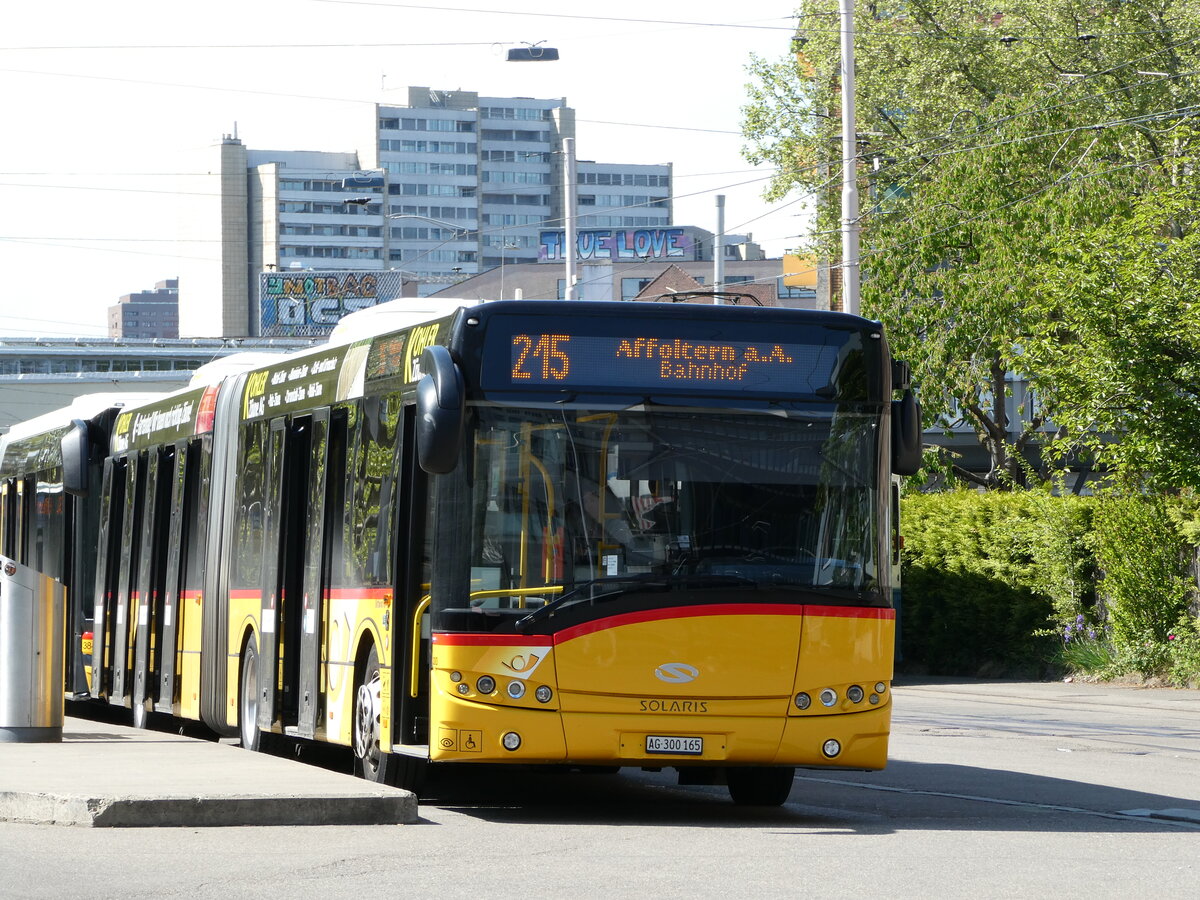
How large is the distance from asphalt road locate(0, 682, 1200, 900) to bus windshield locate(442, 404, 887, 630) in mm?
1337

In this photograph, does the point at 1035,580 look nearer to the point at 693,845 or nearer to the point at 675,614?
the point at 675,614

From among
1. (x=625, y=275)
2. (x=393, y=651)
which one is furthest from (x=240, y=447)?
(x=625, y=275)

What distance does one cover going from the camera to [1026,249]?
33469mm

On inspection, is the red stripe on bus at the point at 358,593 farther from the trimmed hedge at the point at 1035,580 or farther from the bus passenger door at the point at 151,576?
the trimmed hedge at the point at 1035,580

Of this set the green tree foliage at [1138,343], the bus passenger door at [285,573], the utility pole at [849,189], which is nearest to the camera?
the bus passenger door at [285,573]

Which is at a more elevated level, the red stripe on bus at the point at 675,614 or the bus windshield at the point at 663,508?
the bus windshield at the point at 663,508

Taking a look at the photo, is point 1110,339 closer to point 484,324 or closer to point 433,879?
point 484,324

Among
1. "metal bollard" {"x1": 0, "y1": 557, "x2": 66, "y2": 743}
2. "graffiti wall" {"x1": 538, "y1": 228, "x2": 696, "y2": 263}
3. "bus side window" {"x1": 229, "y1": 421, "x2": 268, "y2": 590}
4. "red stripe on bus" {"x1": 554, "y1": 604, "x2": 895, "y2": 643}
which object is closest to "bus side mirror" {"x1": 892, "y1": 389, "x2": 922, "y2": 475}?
"red stripe on bus" {"x1": 554, "y1": 604, "x2": 895, "y2": 643}

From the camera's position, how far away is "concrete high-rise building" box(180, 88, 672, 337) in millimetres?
168750

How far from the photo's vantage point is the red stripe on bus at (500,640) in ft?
35.5

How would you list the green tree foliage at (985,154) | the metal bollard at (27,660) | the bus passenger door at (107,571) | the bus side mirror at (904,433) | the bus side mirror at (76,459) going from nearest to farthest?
the bus side mirror at (904,433), the metal bollard at (27,660), the bus passenger door at (107,571), the bus side mirror at (76,459), the green tree foliage at (985,154)

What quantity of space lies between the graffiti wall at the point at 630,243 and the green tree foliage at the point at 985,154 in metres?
86.3

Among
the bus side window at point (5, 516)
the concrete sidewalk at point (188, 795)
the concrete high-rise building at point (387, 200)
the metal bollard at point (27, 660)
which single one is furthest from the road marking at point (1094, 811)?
the concrete high-rise building at point (387, 200)

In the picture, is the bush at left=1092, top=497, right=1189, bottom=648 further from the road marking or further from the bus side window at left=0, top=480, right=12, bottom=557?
the bus side window at left=0, top=480, right=12, bottom=557
